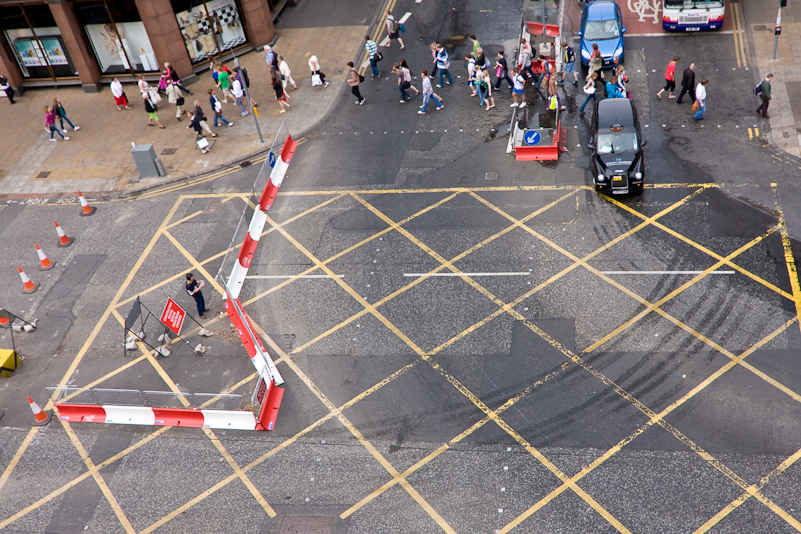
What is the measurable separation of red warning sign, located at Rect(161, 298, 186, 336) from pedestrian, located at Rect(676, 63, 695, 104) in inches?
662

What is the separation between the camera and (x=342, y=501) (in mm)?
12844

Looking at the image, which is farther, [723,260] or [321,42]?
[321,42]

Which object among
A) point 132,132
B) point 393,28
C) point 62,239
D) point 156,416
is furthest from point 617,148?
point 132,132

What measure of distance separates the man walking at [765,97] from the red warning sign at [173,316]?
58.5ft

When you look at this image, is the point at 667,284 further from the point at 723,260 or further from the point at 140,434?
the point at 140,434

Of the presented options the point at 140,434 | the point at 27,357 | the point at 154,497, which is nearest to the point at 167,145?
the point at 27,357

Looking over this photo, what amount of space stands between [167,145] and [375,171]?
315 inches

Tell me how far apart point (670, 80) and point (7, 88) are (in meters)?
24.6

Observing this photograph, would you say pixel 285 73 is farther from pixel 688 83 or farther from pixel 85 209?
pixel 688 83

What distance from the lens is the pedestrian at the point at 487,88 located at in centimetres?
2367

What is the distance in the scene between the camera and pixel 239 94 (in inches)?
979

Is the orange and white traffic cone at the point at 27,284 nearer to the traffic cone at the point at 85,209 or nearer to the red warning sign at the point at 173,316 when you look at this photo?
the traffic cone at the point at 85,209

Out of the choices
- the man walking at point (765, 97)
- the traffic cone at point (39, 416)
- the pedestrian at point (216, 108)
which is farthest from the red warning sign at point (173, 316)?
the man walking at point (765, 97)

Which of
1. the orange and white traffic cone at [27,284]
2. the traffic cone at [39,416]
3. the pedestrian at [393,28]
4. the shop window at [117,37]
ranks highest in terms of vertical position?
the shop window at [117,37]
